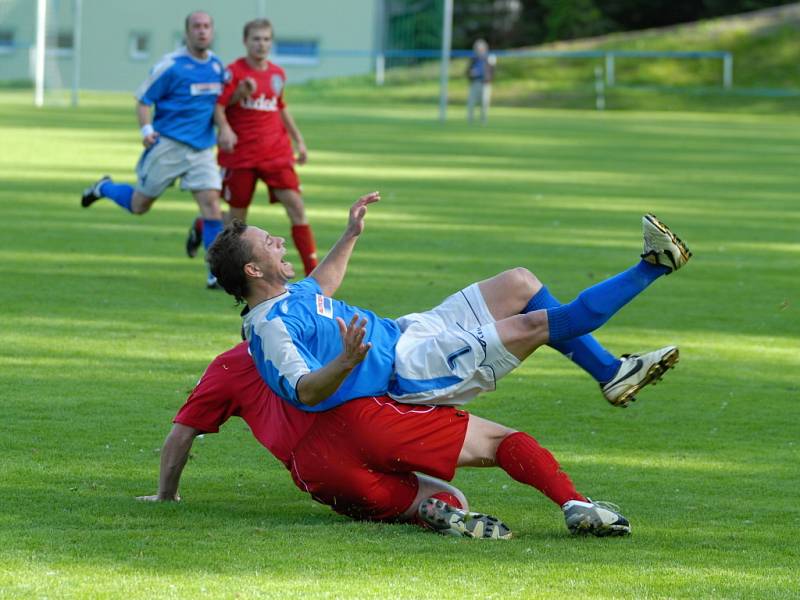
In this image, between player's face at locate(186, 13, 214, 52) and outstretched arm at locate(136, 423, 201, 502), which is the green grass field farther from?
player's face at locate(186, 13, 214, 52)

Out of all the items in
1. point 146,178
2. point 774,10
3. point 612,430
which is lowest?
point 612,430

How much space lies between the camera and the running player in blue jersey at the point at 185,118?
12719 mm

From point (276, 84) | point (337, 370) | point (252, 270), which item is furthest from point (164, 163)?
point (337, 370)

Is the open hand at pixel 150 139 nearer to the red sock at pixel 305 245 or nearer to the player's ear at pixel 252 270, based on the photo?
the red sock at pixel 305 245

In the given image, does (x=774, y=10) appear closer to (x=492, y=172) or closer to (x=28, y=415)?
(x=492, y=172)

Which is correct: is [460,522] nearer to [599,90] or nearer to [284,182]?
[284,182]

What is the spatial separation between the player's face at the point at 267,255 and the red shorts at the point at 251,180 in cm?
702

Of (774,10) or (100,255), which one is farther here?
(774,10)

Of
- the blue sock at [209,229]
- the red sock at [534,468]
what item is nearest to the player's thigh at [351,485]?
the red sock at [534,468]

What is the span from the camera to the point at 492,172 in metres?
24.5

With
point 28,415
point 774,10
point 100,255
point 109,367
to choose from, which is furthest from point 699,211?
point 774,10

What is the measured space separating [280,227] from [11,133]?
48.5 ft

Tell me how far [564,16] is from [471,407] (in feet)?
187

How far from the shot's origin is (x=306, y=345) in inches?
238
